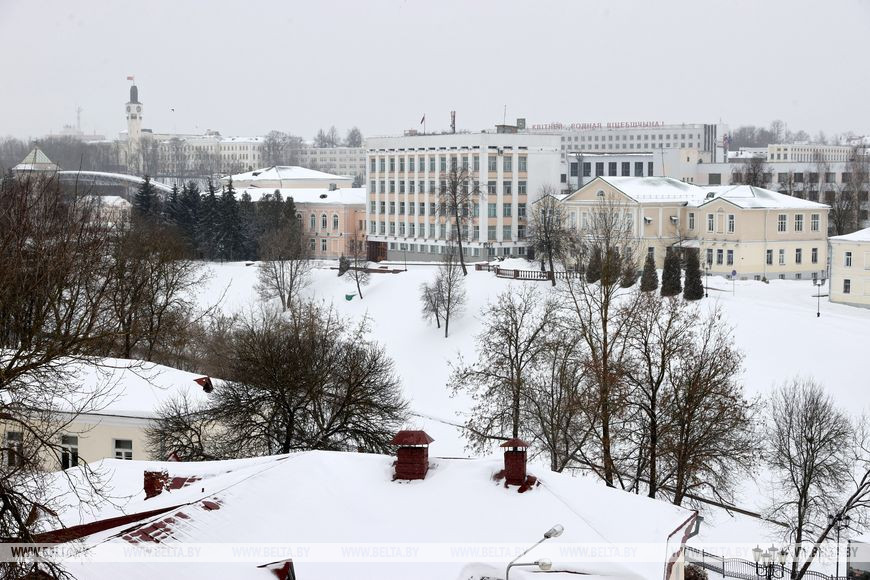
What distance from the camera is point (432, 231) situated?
7706cm

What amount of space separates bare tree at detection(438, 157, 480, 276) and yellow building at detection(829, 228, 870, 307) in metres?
23.6

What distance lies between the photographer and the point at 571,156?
9444 cm

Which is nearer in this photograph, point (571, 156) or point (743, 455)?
point (743, 455)

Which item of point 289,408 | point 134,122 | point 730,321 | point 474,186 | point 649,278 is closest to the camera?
point 289,408

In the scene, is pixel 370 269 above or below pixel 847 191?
below

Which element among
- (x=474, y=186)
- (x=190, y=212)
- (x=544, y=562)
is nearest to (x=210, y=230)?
(x=190, y=212)

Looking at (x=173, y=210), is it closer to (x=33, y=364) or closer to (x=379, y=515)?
(x=33, y=364)

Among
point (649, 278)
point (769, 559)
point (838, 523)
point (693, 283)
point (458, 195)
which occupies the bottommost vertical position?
point (769, 559)

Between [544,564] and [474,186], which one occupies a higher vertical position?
[474,186]

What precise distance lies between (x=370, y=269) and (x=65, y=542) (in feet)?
176

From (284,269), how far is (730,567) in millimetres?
40954

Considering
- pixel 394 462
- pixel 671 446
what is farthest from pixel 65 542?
pixel 671 446

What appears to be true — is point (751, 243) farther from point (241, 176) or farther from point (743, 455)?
point (241, 176)

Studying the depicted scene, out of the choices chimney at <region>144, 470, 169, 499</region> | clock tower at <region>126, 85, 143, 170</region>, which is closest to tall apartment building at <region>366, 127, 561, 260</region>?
chimney at <region>144, 470, 169, 499</region>
